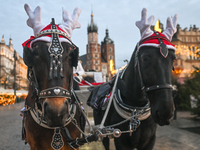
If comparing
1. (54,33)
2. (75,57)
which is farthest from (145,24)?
(54,33)

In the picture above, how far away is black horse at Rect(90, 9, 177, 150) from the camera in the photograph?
187 cm

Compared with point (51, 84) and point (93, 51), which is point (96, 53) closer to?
point (93, 51)

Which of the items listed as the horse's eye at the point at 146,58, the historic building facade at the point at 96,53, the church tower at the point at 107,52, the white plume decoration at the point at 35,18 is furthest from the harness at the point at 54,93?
the church tower at the point at 107,52

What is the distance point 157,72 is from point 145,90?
0.91 feet

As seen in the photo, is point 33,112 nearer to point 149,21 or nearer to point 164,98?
point 164,98

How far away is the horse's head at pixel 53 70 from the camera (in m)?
1.48

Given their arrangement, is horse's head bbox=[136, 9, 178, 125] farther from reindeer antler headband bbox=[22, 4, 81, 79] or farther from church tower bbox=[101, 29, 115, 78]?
church tower bbox=[101, 29, 115, 78]

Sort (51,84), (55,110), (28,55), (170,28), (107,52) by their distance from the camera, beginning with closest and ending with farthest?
(55,110) < (51,84) < (28,55) < (170,28) < (107,52)

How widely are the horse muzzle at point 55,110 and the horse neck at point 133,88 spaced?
1.18m

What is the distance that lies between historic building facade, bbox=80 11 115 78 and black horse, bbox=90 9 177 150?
77.3 m

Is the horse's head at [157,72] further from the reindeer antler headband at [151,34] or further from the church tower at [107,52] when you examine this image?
the church tower at [107,52]

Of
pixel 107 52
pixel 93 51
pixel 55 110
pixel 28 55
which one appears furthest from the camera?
pixel 107 52

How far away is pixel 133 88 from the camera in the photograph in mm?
2410

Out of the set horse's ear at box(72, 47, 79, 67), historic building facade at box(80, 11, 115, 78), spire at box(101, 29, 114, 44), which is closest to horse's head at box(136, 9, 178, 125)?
horse's ear at box(72, 47, 79, 67)
